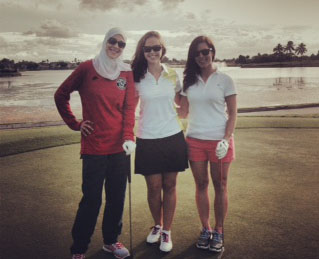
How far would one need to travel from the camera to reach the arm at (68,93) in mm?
2979

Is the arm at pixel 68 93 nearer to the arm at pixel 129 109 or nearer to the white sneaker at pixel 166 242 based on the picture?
the arm at pixel 129 109

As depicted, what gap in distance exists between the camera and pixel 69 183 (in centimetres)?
475

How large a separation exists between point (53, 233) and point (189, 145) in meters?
1.51

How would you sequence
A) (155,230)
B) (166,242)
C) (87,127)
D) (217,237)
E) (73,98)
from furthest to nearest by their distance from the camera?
→ (73,98)
(155,230)
(217,237)
(166,242)
(87,127)

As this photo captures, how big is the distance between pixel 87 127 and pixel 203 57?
3.77ft

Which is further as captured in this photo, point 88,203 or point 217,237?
point 217,237

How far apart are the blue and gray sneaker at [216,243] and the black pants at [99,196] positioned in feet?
2.68

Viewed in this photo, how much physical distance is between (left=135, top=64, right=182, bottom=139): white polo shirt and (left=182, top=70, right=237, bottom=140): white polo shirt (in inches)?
7.2

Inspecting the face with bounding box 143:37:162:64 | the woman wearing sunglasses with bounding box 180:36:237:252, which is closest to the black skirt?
the woman wearing sunglasses with bounding box 180:36:237:252

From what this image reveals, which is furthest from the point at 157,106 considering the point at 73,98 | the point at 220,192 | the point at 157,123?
the point at 73,98

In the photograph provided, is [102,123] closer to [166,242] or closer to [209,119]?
[209,119]

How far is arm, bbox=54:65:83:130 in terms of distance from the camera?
9.77 feet

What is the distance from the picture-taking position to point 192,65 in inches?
128

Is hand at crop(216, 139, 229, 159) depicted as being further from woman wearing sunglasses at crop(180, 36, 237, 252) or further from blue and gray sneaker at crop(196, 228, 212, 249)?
blue and gray sneaker at crop(196, 228, 212, 249)
